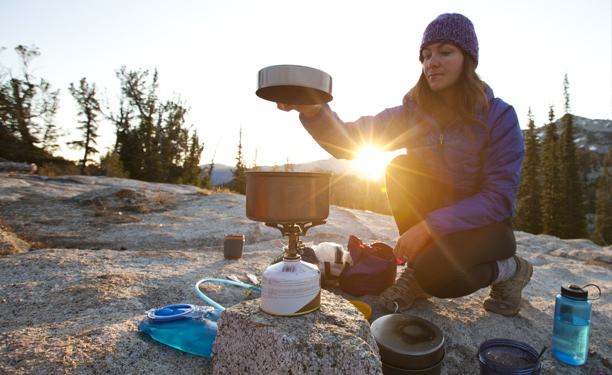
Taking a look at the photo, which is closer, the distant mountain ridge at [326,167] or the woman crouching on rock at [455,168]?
the woman crouching on rock at [455,168]

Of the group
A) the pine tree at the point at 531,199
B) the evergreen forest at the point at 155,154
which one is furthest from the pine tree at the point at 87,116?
the pine tree at the point at 531,199

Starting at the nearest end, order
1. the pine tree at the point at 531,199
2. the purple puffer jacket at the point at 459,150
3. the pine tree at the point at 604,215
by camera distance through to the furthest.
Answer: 1. the purple puffer jacket at the point at 459,150
2. the pine tree at the point at 531,199
3. the pine tree at the point at 604,215

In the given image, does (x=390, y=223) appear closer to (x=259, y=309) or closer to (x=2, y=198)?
(x=259, y=309)

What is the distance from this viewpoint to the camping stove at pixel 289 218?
119cm

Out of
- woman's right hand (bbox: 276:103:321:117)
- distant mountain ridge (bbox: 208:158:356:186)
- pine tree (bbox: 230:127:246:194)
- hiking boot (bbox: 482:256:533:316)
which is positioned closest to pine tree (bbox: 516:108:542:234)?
distant mountain ridge (bbox: 208:158:356:186)

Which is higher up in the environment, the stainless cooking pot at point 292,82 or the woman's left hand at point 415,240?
the stainless cooking pot at point 292,82

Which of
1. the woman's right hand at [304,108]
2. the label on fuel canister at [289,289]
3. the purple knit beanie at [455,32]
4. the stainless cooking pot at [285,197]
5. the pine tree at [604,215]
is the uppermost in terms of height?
the purple knit beanie at [455,32]

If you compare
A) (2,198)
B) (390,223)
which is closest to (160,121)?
(2,198)

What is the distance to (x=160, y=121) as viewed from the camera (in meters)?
23.3

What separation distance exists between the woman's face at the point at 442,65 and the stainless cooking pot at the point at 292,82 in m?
0.84

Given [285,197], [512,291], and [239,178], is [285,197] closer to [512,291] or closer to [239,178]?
[512,291]

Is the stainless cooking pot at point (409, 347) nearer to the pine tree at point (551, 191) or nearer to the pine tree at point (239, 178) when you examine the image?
the pine tree at point (239, 178)

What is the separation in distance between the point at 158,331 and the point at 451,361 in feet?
4.69

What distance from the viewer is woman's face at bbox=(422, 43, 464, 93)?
1873 millimetres
